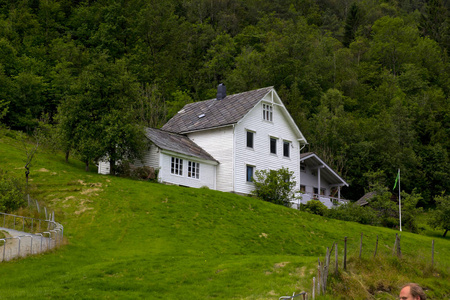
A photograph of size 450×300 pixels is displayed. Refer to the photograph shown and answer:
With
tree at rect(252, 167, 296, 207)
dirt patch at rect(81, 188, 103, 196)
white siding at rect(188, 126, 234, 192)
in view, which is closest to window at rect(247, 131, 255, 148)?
white siding at rect(188, 126, 234, 192)

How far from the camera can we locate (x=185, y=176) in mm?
44688

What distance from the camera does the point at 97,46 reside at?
79938 mm

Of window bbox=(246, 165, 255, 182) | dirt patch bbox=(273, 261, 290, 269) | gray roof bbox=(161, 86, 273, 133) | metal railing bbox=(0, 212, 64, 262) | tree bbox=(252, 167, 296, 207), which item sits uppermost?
gray roof bbox=(161, 86, 273, 133)

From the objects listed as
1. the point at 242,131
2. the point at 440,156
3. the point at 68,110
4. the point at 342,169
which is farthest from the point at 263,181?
the point at 440,156

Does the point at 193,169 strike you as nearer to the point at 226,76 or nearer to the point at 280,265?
the point at 280,265

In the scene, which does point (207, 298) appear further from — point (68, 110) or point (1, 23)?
point (1, 23)

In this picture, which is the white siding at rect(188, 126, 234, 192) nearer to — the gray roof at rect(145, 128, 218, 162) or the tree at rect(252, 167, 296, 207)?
the gray roof at rect(145, 128, 218, 162)

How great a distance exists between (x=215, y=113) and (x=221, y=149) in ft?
14.7

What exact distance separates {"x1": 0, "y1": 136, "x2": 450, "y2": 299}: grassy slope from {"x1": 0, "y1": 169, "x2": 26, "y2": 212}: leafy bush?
2.01 metres

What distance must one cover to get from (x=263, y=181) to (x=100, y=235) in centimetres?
2020

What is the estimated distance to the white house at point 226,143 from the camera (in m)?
44.4

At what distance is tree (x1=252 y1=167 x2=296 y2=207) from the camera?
4509cm

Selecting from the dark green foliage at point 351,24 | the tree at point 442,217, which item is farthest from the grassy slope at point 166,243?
the dark green foliage at point 351,24

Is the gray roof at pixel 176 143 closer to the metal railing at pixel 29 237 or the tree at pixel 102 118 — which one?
the tree at pixel 102 118
